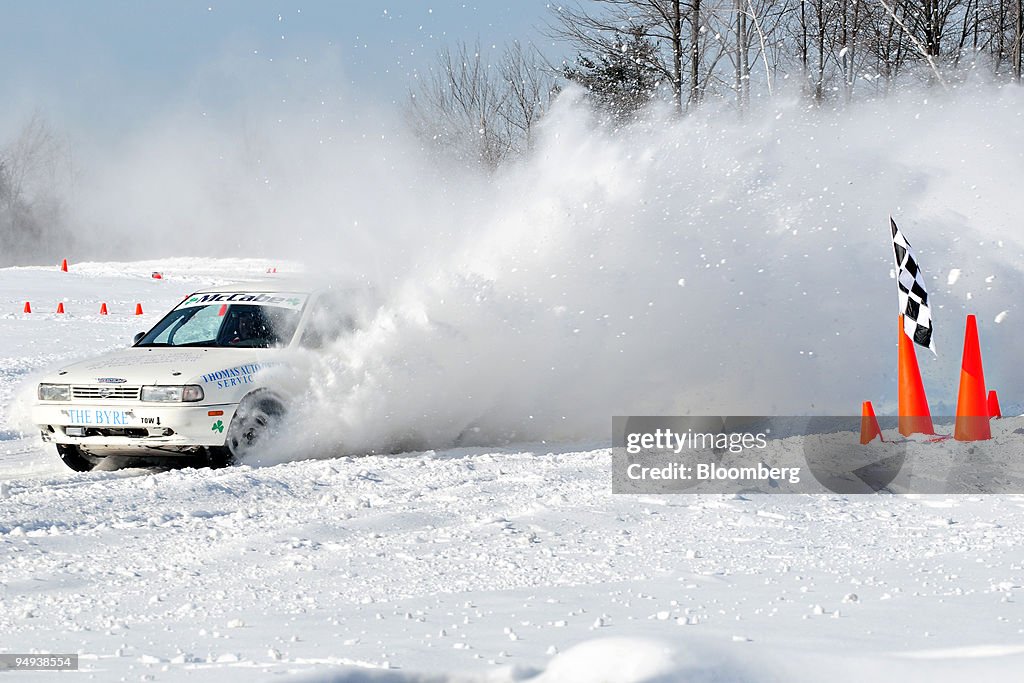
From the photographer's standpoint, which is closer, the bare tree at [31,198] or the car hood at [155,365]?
the car hood at [155,365]

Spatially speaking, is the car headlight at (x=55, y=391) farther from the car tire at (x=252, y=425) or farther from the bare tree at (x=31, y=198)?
the bare tree at (x=31, y=198)

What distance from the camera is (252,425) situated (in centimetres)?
A: 741

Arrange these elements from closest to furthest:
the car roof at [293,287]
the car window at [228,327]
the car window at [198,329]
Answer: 1. the car window at [228,327]
2. the car window at [198,329]
3. the car roof at [293,287]

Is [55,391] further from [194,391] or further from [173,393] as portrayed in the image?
[194,391]

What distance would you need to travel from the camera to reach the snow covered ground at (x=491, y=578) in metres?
3.34

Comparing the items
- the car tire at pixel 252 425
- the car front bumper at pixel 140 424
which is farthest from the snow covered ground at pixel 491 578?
the car tire at pixel 252 425

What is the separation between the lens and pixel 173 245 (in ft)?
248

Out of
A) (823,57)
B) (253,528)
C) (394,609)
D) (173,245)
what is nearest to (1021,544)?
(394,609)

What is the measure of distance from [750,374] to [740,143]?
232cm

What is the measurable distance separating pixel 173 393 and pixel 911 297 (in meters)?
4.85

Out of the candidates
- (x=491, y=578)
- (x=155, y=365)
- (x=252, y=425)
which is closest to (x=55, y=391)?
(x=155, y=365)

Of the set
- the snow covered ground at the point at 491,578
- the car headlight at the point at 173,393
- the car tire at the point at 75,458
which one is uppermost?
the car headlight at the point at 173,393

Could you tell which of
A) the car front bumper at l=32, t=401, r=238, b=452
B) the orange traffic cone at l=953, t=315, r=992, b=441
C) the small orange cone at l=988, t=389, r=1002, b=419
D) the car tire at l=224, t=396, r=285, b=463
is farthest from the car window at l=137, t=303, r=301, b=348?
the small orange cone at l=988, t=389, r=1002, b=419

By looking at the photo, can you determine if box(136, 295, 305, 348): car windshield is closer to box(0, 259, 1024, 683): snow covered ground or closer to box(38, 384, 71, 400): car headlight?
box(38, 384, 71, 400): car headlight
